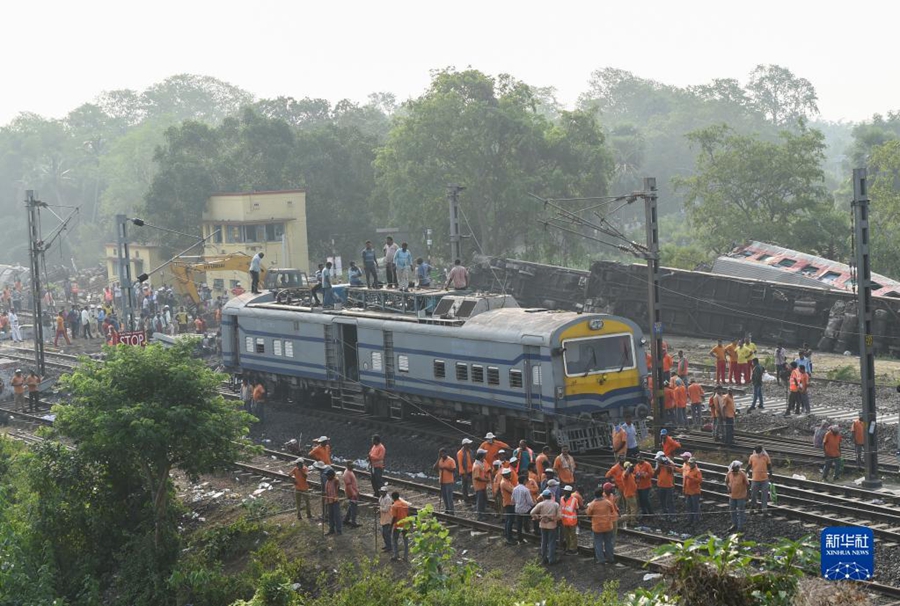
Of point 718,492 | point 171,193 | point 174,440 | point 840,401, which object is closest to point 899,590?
point 718,492

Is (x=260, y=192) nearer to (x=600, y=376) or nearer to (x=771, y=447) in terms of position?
(x=600, y=376)

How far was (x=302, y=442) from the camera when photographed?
2889 centimetres

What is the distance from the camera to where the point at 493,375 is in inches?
975

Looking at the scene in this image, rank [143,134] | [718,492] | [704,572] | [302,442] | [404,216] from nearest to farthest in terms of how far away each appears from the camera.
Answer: [704,572] < [718,492] < [302,442] < [404,216] < [143,134]

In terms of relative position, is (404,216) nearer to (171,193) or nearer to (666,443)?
(171,193)

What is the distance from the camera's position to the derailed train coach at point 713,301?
38875 millimetres

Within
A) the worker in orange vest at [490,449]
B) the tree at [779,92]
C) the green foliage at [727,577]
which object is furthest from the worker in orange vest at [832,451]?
the tree at [779,92]

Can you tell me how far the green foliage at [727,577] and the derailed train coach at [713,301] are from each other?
92.4ft

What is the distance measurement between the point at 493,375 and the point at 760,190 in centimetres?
3660

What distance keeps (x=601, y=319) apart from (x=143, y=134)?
297ft

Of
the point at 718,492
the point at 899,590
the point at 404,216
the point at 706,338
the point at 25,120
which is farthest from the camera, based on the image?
the point at 25,120

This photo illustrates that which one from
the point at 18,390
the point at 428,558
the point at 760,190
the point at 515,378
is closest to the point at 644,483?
the point at 428,558

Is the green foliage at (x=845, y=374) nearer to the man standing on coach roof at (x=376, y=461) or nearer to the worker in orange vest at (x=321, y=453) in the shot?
the man standing on coach roof at (x=376, y=461)

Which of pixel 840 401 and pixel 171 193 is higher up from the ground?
pixel 171 193
